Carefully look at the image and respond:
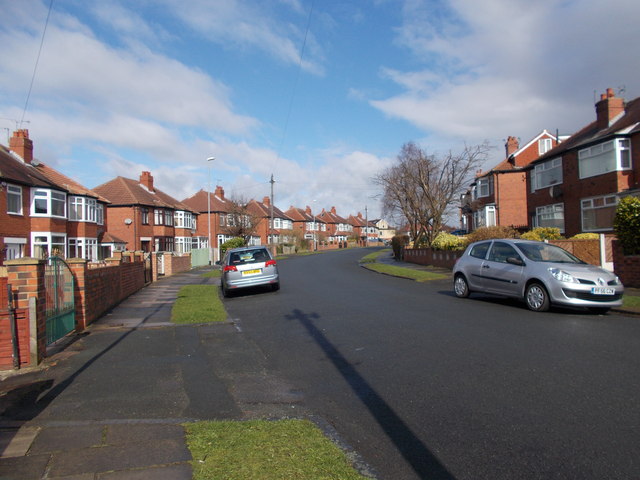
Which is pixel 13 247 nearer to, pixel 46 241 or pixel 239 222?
pixel 46 241

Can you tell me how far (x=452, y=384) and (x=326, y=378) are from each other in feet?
4.65

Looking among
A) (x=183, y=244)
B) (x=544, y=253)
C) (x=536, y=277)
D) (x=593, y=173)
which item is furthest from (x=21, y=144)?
(x=593, y=173)

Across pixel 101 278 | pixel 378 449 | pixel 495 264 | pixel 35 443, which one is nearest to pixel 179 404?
pixel 35 443

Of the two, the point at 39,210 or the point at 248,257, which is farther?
the point at 39,210

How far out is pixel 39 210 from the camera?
93.6 ft

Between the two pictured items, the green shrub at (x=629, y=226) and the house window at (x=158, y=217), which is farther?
the house window at (x=158, y=217)

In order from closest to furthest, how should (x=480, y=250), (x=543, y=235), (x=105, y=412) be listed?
(x=105, y=412)
(x=480, y=250)
(x=543, y=235)

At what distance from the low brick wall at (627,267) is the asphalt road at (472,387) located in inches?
219

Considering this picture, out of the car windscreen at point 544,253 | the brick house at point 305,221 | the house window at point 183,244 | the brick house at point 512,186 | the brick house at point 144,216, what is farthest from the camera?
the brick house at point 305,221

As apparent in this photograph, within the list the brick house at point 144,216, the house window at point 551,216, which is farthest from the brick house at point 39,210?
the house window at point 551,216

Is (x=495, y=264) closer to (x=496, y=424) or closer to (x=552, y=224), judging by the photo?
(x=496, y=424)

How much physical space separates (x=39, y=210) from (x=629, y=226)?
28.7 metres

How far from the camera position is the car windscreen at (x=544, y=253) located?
10.7 meters

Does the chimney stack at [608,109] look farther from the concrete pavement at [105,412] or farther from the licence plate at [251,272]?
the concrete pavement at [105,412]
